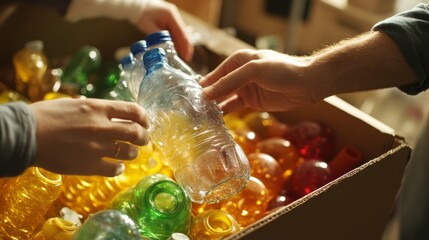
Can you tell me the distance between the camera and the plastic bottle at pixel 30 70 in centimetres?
119

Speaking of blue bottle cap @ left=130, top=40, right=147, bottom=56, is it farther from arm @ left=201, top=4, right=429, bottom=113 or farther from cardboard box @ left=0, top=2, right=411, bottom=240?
cardboard box @ left=0, top=2, right=411, bottom=240

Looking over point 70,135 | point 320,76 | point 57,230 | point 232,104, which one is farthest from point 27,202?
point 320,76

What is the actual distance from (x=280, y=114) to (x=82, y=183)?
0.52 meters

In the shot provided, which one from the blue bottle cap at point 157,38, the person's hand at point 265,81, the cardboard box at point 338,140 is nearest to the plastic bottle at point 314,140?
the cardboard box at point 338,140

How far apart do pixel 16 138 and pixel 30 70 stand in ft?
1.91

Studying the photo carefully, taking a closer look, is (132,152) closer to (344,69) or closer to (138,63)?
(138,63)

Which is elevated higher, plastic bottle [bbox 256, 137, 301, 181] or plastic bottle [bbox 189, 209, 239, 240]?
plastic bottle [bbox 189, 209, 239, 240]

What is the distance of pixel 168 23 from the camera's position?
123 cm

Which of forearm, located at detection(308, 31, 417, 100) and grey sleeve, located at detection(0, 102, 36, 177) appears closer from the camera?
grey sleeve, located at detection(0, 102, 36, 177)

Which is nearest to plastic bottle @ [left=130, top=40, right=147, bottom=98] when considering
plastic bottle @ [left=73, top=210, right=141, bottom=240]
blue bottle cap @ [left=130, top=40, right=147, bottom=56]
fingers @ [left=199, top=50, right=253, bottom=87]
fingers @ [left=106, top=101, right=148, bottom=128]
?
blue bottle cap @ [left=130, top=40, right=147, bottom=56]

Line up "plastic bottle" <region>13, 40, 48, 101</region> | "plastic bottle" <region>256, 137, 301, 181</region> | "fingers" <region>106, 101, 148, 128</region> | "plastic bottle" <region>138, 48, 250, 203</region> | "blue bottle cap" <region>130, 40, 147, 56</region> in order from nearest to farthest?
"fingers" <region>106, 101, 148, 128</region> < "plastic bottle" <region>138, 48, 250, 203</region> < "blue bottle cap" <region>130, 40, 147, 56</region> < "plastic bottle" <region>256, 137, 301, 181</region> < "plastic bottle" <region>13, 40, 48, 101</region>

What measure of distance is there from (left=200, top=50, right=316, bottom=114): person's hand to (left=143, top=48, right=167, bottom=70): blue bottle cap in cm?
9

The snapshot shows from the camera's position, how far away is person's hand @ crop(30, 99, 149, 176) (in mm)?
692

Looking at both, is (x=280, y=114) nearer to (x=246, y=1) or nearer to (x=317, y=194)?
(x=317, y=194)
